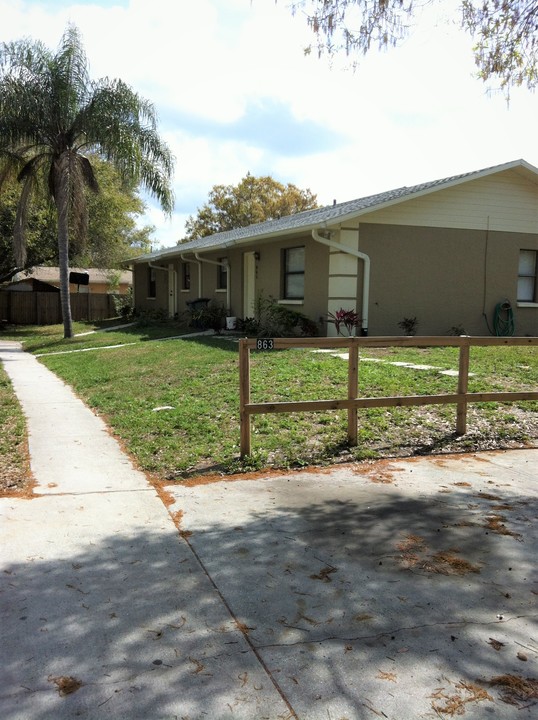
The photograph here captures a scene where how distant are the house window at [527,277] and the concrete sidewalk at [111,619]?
13.7 metres

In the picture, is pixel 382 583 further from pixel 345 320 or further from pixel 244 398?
pixel 345 320

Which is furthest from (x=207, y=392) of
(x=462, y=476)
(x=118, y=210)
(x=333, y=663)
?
(x=118, y=210)

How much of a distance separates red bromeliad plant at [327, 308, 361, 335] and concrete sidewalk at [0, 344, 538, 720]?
843 cm

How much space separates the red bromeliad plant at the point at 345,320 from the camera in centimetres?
1376

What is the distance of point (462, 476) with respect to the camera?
18.3ft

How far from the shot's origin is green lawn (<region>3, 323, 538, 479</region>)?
625 centimetres

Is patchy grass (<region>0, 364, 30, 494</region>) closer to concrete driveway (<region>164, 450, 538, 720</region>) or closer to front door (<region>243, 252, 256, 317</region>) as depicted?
concrete driveway (<region>164, 450, 538, 720</region>)

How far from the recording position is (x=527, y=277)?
52.8 feet

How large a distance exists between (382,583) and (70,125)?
55.4 ft

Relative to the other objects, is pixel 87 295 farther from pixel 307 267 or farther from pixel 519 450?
pixel 519 450

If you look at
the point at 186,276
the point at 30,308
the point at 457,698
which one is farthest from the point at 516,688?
the point at 30,308

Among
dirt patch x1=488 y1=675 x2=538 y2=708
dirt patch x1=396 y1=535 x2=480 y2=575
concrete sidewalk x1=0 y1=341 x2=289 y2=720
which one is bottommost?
concrete sidewalk x1=0 y1=341 x2=289 y2=720

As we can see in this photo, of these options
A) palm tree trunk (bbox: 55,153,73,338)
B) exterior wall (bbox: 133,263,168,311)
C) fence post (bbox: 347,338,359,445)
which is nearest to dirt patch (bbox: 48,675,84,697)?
fence post (bbox: 347,338,359,445)

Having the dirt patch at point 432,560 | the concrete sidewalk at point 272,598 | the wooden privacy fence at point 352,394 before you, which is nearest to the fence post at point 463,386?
the wooden privacy fence at point 352,394
